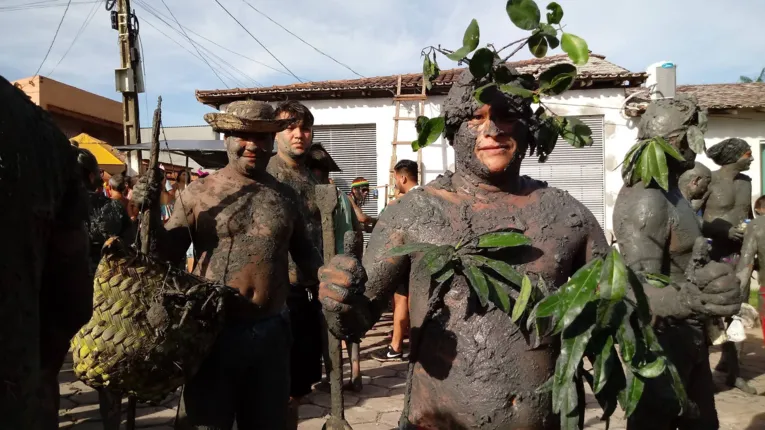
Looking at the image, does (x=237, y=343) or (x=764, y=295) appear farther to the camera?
(x=764, y=295)

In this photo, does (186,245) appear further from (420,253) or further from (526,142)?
(526,142)

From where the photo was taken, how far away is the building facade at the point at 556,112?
37.3 feet

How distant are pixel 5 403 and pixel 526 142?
5.92 feet

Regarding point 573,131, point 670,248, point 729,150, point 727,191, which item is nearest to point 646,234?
point 670,248

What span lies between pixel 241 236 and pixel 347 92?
9.10m

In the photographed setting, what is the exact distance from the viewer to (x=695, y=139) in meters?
3.50

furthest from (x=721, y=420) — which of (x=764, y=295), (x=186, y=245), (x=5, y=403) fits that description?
(x=5, y=403)

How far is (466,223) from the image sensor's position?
2.20 m

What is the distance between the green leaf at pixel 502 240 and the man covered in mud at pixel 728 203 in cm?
520

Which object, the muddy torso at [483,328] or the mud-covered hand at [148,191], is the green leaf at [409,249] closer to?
the muddy torso at [483,328]

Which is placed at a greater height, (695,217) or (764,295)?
(695,217)

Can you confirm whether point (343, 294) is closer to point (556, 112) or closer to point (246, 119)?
point (246, 119)

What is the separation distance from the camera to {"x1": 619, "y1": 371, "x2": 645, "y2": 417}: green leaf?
1.83 m

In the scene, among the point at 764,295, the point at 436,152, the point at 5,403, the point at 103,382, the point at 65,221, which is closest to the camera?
the point at 5,403
